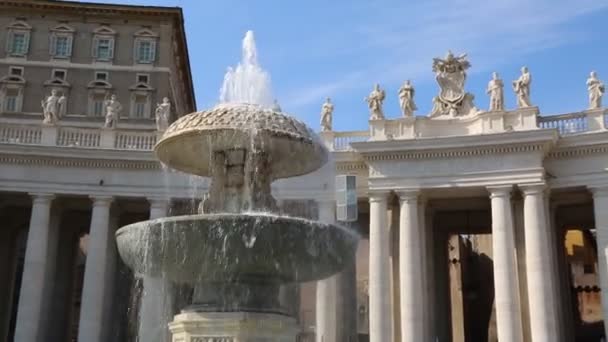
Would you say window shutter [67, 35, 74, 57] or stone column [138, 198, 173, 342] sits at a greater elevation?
window shutter [67, 35, 74, 57]

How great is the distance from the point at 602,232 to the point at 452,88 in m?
9.16

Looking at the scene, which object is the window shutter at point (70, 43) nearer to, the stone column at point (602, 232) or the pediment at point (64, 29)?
the pediment at point (64, 29)

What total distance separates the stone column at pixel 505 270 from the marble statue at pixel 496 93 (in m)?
3.84

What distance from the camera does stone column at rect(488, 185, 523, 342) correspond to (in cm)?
2944

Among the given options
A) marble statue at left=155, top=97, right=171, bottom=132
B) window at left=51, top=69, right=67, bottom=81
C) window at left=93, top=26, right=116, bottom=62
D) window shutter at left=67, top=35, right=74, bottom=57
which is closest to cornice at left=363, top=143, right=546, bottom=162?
marble statue at left=155, top=97, right=171, bottom=132

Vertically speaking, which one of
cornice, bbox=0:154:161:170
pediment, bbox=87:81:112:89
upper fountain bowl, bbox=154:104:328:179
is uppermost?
pediment, bbox=87:81:112:89

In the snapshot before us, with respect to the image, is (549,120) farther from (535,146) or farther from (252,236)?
(252,236)

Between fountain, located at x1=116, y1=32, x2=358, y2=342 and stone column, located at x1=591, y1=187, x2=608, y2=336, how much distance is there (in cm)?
1828

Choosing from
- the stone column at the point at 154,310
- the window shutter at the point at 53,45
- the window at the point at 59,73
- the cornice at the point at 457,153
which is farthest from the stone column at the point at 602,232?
the window shutter at the point at 53,45

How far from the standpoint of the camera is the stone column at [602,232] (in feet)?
98.0

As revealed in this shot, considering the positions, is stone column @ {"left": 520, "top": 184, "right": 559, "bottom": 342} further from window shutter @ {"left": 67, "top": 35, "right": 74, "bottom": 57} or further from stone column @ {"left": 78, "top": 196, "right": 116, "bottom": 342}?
window shutter @ {"left": 67, "top": 35, "right": 74, "bottom": 57}

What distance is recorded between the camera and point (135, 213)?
3862cm

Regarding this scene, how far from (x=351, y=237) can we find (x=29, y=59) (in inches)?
1874

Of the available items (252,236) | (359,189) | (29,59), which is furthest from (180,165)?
(29,59)
